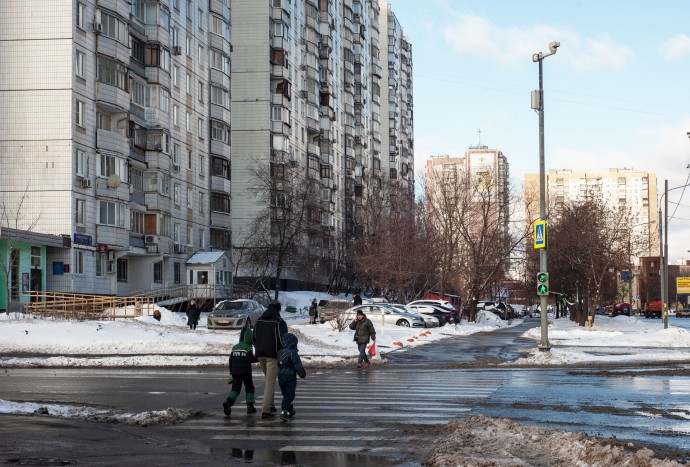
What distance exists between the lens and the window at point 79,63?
51.9 m

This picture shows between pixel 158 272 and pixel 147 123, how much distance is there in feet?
30.9

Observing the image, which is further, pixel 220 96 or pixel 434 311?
pixel 220 96

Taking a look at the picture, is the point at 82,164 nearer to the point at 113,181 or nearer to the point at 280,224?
the point at 113,181

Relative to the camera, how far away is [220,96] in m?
74.8

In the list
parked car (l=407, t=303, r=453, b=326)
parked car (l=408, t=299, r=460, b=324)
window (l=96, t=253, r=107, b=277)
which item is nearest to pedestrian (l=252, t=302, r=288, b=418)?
window (l=96, t=253, r=107, b=277)

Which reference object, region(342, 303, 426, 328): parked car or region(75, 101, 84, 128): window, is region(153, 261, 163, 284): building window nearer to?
region(75, 101, 84, 128): window

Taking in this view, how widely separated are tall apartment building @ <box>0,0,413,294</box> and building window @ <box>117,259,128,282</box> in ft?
0.53

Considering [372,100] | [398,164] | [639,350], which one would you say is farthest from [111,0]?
[398,164]

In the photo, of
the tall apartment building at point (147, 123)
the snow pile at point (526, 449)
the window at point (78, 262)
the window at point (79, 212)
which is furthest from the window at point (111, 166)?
the snow pile at point (526, 449)

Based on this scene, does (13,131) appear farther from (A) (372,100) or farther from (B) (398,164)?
(B) (398,164)

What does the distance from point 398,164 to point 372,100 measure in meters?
14.7

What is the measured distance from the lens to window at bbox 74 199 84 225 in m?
52.2

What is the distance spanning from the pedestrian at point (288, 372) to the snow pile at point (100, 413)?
1455mm

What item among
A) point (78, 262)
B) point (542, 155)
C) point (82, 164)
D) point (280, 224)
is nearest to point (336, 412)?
point (542, 155)
